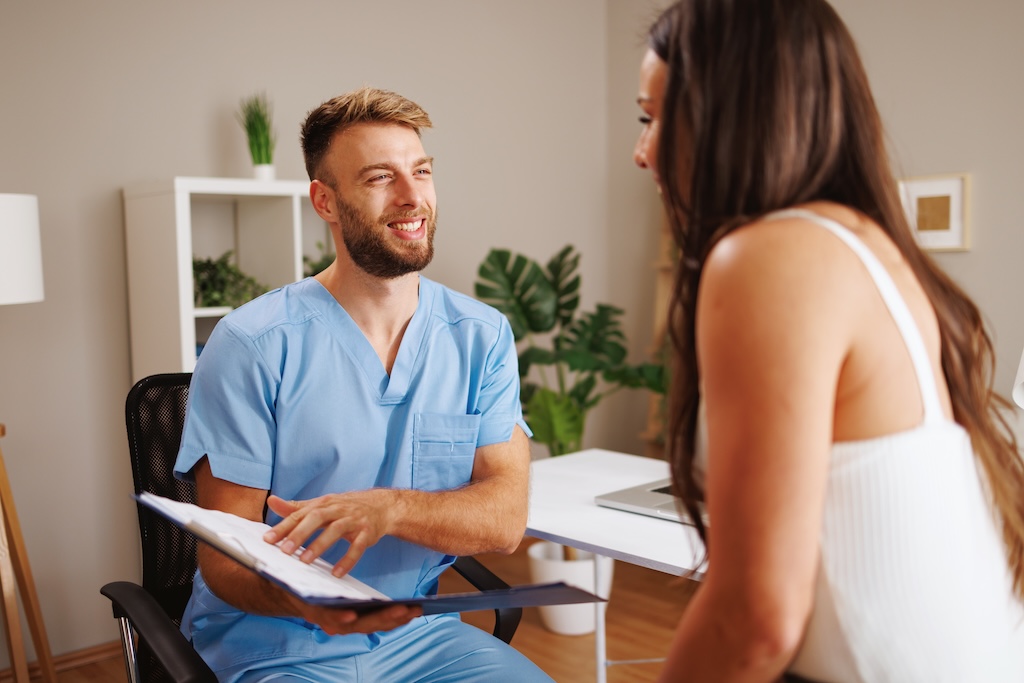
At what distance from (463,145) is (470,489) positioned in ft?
8.97

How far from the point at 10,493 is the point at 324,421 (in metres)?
1.53

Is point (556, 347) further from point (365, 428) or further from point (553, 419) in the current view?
point (365, 428)

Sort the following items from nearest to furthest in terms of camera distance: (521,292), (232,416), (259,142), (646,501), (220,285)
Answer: (232,416) < (646,501) < (220,285) < (259,142) < (521,292)

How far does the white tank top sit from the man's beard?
102 centimetres

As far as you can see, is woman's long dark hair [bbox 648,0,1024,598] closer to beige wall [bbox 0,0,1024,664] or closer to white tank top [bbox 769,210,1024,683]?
white tank top [bbox 769,210,1024,683]

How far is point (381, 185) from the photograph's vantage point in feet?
5.95

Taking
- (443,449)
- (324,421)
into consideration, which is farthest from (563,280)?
(324,421)

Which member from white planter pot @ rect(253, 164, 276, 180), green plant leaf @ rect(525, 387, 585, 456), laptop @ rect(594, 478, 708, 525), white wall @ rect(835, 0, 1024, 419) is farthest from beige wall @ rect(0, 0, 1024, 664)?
laptop @ rect(594, 478, 708, 525)

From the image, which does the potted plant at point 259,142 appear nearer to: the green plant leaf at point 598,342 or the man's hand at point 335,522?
the green plant leaf at point 598,342

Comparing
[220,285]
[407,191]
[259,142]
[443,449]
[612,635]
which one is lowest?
[612,635]

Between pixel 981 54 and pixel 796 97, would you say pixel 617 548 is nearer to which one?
pixel 796 97

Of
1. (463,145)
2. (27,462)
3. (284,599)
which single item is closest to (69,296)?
(27,462)

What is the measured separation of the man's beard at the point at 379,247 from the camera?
68.3 inches

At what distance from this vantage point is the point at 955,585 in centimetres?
84
